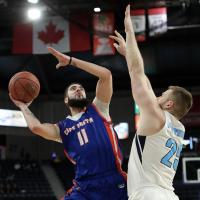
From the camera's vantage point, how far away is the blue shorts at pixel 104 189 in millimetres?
4137

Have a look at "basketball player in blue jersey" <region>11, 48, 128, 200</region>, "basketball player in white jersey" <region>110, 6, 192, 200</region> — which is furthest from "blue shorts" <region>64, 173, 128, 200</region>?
"basketball player in white jersey" <region>110, 6, 192, 200</region>

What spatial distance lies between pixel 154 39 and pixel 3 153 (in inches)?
361

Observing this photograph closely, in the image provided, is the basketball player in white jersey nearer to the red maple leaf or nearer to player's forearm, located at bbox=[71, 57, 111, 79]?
player's forearm, located at bbox=[71, 57, 111, 79]

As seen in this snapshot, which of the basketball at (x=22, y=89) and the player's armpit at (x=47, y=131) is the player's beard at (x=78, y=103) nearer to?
the player's armpit at (x=47, y=131)

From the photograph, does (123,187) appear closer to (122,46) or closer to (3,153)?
(122,46)

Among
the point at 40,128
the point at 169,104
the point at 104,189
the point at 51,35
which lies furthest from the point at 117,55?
the point at 169,104

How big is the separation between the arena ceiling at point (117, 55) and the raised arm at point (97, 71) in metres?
8.91

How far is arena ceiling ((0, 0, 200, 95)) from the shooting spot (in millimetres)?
13898

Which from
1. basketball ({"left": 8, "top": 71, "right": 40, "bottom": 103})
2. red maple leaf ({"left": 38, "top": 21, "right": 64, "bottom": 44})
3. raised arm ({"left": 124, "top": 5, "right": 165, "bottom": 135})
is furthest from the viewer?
red maple leaf ({"left": 38, "top": 21, "right": 64, "bottom": 44})

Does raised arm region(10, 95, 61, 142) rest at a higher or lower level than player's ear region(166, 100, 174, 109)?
lower

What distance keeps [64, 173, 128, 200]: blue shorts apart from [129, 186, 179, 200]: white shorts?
0.79m

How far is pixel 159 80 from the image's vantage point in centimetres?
2011

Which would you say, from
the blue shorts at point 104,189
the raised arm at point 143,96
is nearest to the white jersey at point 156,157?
the raised arm at point 143,96

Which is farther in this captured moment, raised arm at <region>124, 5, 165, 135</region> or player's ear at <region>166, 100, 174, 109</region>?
player's ear at <region>166, 100, 174, 109</region>
